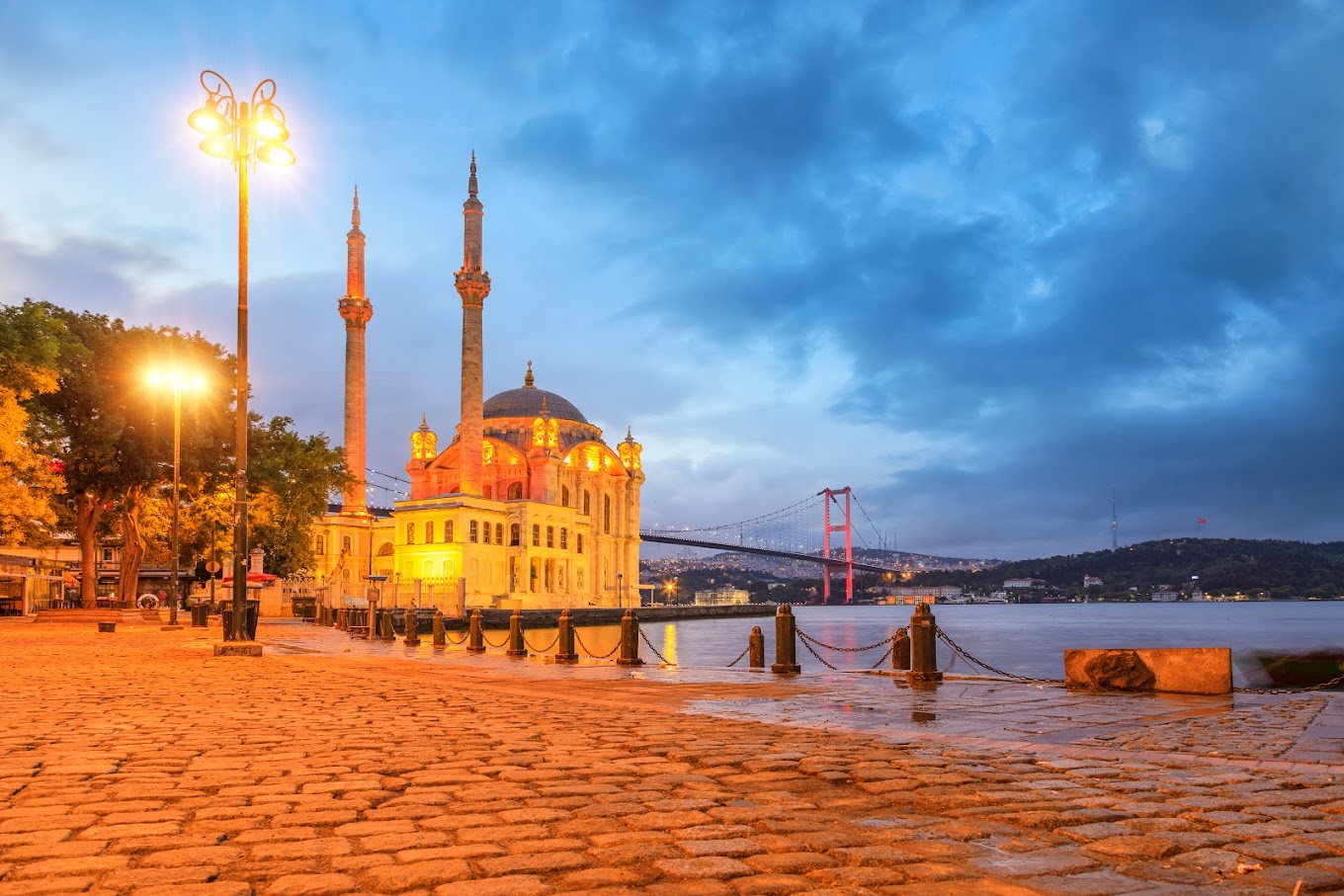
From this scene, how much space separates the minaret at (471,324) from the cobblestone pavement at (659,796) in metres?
56.9

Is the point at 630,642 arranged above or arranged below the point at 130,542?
below

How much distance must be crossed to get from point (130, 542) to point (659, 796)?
4100cm

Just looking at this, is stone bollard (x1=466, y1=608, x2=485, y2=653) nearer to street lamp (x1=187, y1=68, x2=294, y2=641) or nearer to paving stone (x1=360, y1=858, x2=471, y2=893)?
street lamp (x1=187, y1=68, x2=294, y2=641)

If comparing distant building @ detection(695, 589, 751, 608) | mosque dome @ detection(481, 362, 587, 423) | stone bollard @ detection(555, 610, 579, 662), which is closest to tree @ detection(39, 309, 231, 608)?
stone bollard @ detection(555, 610, 579, 662)

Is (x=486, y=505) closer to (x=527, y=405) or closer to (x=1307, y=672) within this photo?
(x=527, y=405)

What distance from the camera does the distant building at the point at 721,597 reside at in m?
148

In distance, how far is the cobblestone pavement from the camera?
3746mm

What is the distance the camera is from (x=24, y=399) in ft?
96.2

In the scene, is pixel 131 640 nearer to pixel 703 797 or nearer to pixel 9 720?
pixel 9 720

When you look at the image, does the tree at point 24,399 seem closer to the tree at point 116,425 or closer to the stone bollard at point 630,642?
the tree at point 116,425

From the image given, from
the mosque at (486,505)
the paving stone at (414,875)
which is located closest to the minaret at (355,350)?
the mosque at (486,505)

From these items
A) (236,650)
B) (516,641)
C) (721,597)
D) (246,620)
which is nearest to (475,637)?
(516,641)

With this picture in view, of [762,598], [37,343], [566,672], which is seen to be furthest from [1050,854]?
[762,598]

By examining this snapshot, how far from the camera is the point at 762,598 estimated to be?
180 meters
